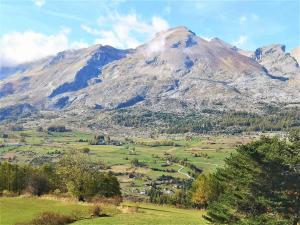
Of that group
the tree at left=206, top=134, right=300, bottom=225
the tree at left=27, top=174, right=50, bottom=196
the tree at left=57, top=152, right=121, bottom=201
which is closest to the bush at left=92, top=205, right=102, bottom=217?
the tree at left=206, top=134, right=300, bottom=225

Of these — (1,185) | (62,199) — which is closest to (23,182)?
(1,185)

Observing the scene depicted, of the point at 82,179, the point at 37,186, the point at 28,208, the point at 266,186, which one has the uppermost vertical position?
the point at 266,186

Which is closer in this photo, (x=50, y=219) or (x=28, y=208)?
(x=50, y=219)

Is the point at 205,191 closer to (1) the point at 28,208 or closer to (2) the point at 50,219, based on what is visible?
(1) the point at 28,208

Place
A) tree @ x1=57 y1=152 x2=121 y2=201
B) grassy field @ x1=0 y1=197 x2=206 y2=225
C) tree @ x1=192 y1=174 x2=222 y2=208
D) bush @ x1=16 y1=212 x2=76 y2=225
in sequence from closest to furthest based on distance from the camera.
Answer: bush @ x1=16 y1=212 x2=76 y2=225
grassy field @ x1=0 y1=197 x2=206 y2=225
tree @ x1=57 y1=152 x2=121 y2=201
tree @ x1=192 y1=174 x2=222 y2=208

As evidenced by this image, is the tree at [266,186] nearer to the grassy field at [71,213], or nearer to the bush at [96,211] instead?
the grassy field at [71,213]

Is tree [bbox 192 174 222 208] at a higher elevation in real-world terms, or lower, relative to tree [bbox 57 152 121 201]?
lower

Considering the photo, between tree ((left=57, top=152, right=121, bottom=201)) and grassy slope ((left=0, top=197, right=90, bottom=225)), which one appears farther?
tree ((left=57, top=152, right=121, bottom=201))

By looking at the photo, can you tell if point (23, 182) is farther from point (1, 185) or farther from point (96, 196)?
point (96, 196)

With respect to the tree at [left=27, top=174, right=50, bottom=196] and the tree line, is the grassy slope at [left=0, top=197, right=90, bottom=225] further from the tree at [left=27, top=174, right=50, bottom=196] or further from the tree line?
the tree line

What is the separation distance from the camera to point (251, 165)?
48562mm

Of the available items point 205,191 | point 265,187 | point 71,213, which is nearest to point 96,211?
point 71,213

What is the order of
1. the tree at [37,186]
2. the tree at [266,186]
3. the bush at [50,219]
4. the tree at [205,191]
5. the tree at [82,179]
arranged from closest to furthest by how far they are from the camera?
the tree at [266,186] < the bush at [50,219] < the tree at [82,179] < the tree at [37,186] < the tree at [205,191]

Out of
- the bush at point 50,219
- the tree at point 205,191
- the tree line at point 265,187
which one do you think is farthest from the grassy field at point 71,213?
the tree at point 205,191
